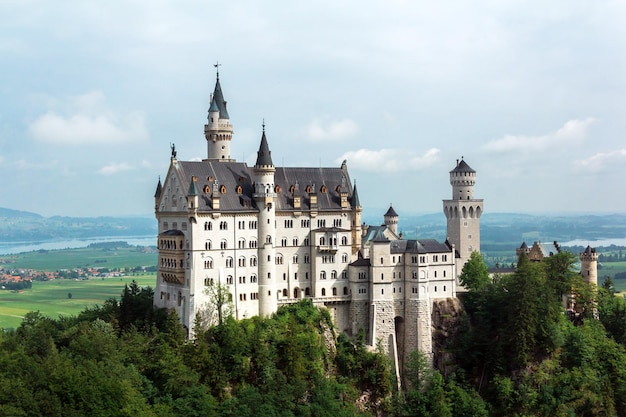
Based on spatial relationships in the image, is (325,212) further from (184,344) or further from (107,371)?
(107,371)

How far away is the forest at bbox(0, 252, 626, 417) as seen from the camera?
78625 mm

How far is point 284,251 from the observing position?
314 feet

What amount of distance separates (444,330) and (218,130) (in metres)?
33.5

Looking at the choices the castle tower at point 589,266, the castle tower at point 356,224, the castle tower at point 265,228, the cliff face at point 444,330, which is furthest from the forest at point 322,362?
the castle tower at point 356,224

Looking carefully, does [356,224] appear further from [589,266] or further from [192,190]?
[589,266]

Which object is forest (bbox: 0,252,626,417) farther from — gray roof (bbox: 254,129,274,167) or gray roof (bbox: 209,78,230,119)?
gray roof (bbox: 209,78,230,119)

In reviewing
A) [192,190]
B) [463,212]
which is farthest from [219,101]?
[463,212]

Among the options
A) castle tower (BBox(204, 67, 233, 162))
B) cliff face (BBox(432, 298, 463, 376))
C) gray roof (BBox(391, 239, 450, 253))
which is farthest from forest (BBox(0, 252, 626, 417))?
castle tower (BBox(204, 67, 233, 162))

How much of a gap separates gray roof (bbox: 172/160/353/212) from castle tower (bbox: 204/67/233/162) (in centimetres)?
575

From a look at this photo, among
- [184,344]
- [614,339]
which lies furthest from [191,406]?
[614,339]

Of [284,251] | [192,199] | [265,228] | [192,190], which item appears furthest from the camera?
[284,251]

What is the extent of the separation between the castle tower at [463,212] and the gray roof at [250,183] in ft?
46.3

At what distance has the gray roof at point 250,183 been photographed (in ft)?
298

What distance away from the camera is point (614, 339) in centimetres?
10375
